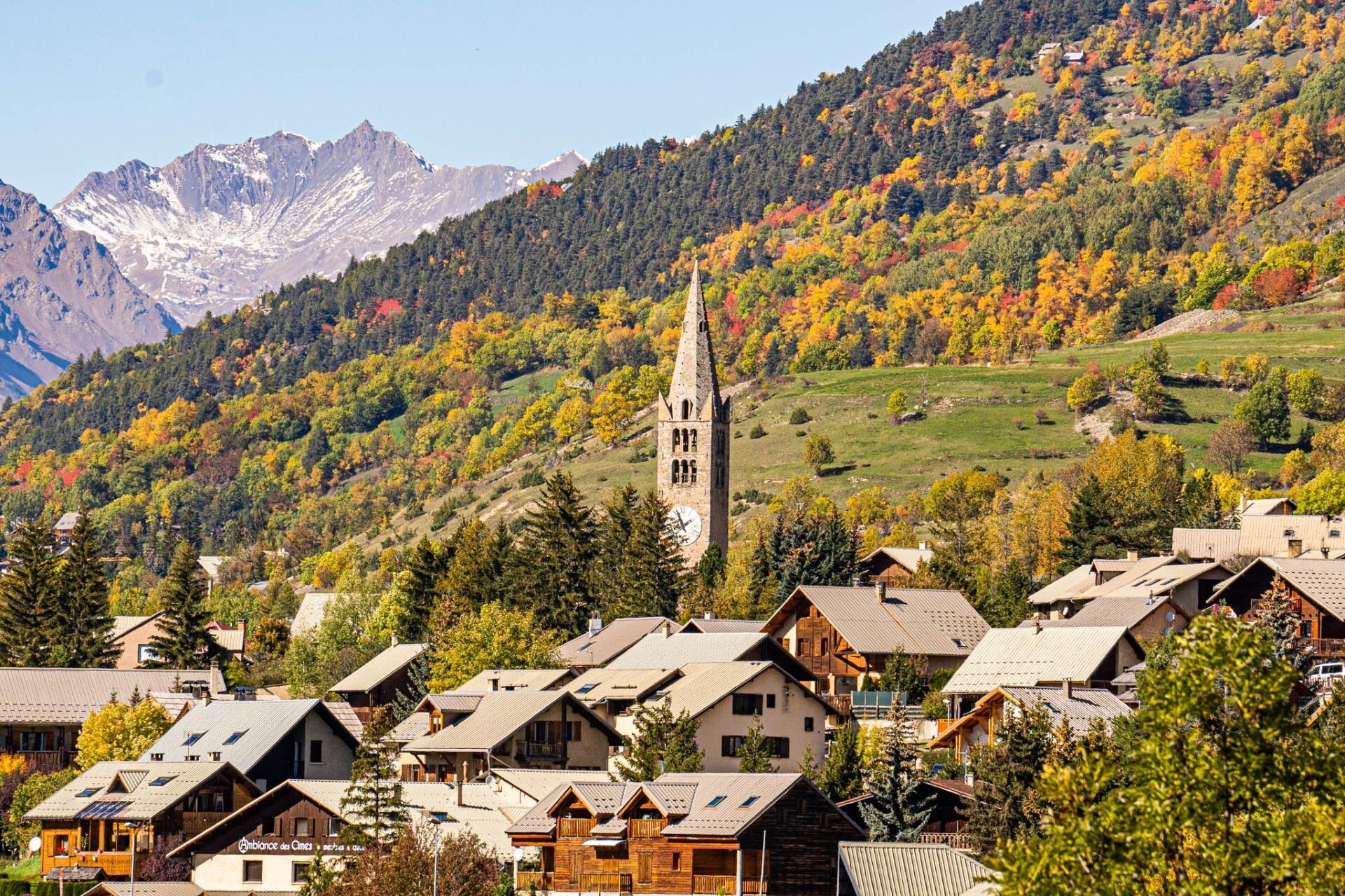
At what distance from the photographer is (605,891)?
66375 millimetres

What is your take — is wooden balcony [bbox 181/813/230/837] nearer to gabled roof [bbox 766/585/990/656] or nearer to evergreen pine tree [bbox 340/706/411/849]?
evergreen pine tree [bbox 340/706/411/849]

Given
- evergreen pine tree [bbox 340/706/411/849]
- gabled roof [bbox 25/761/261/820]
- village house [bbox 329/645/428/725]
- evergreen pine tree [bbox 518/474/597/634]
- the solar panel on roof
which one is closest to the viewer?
evergreen pine tree [bbox 340/706/411/849]

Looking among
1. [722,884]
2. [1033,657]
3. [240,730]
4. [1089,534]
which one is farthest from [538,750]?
[1089,534]

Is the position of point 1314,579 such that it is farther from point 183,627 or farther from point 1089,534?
point 183,627

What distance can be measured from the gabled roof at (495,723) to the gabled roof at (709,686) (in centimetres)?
284

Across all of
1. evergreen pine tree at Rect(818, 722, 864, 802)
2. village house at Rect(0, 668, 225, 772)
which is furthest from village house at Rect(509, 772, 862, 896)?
village house at Rect(0, 668, 225, 772)

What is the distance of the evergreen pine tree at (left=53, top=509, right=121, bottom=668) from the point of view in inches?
4592

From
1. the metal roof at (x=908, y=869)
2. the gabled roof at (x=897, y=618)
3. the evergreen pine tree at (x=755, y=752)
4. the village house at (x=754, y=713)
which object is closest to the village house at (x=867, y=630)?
the gabled roof at (x=897, y=618)

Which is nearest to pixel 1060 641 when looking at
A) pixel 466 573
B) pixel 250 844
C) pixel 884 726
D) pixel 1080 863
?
pixel 884 726

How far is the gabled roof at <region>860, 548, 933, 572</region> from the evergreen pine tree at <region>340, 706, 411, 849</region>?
165 ft

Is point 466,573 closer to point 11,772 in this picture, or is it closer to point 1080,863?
point 11,772

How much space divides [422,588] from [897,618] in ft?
104

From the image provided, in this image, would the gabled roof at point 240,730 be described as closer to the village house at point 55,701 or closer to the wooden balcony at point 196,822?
the wooden balcony at point 196,822

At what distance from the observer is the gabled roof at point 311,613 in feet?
472
